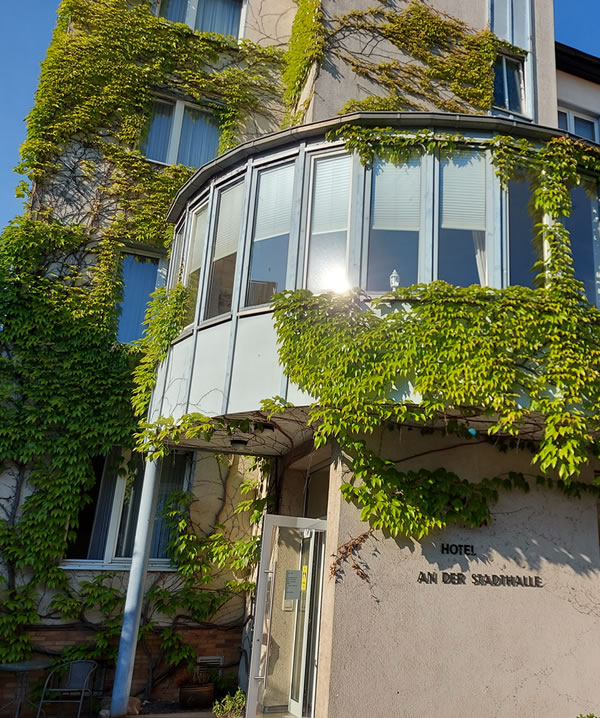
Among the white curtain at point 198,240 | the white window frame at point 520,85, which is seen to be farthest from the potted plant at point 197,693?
the white window frame at point 520,85

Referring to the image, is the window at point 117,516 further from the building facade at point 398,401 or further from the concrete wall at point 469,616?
the concrete wall at point 469,616

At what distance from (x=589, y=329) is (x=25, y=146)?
32.8ft

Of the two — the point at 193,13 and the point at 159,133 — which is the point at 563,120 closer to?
the point at 193,13

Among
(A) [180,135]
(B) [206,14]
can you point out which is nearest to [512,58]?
(B) [206,14]

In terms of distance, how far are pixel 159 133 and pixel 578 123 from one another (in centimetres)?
988

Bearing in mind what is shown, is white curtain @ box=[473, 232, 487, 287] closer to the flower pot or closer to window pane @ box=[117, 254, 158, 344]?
window pane @ box=[117, 254, 158, 344]

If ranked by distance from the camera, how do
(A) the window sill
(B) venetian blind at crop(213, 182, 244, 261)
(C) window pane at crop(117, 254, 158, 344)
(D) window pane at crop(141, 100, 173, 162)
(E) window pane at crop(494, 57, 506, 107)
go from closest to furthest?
(B) venetian blind at crop(213, 182, 244, 261)
(A) the window sill
(C) window pane at crop(117, 254, 158, 344)
(D) window pane at crop(141, 100, 173, 162)
(E) window pane at crop(494, 57, 506, 107)

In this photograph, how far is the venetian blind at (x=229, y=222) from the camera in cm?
832

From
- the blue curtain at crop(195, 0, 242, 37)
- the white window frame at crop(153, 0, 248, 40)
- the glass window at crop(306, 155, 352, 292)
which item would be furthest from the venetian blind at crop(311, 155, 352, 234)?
the blue curtain at crop(195, 0, 242, 37)

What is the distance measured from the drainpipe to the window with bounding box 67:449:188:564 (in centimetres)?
91

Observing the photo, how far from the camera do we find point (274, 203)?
316 inches

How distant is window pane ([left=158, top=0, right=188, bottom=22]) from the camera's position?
13.1m

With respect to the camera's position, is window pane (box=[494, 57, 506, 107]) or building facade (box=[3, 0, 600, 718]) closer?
building facade (box=[3, 0, 600, 718])

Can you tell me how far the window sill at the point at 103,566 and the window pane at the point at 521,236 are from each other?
23.3 ft
